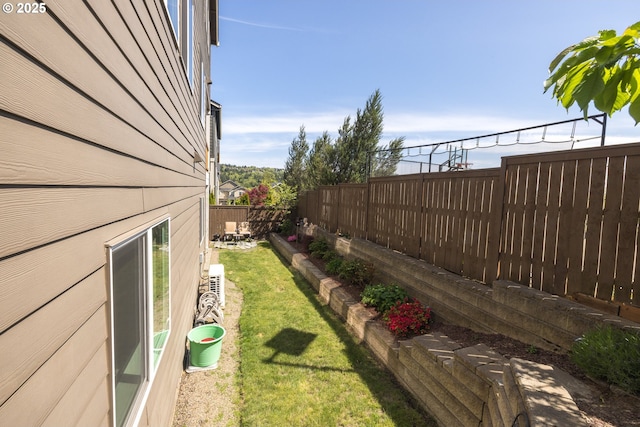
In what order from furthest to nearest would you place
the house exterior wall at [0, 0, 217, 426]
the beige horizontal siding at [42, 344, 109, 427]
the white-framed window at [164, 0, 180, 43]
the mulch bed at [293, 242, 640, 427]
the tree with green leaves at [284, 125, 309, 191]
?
the tree with green leaves at [284, 125, 309, 191] < the white-framed window at [164, 0, 180, 43] < the mulch bed at [293, 242, 640, 427] < the beige horizontal siding at [42, 344, 109, 427] < the house exterior wall at [0, 0, 217, 426]

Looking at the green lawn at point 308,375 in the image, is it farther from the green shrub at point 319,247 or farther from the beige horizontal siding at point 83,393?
the green shrub at point 319,247

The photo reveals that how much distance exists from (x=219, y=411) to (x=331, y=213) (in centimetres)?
770

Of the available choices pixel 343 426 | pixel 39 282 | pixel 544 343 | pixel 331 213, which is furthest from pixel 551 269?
pixel 331 213

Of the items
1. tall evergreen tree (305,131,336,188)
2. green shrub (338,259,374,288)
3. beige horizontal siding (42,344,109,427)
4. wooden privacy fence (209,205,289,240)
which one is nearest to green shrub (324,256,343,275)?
green shrub (338,259,374,288)

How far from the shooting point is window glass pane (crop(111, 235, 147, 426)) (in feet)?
5.26

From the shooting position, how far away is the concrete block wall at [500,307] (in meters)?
2.90

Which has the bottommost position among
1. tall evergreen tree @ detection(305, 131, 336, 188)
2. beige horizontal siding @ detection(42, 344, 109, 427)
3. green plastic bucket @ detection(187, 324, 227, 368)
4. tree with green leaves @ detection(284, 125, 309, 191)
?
green plastic bucket @ detection(187, 324, 227, 368)

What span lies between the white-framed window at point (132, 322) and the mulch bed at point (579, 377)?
8.53 ft

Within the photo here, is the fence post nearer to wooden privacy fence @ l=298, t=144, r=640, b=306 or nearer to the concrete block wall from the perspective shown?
wooden privacy fence @ l=298, t=144, r=640, b=306

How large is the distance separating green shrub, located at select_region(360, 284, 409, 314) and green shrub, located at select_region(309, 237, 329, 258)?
3.93 metres

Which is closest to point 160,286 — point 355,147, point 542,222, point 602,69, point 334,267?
point 602,69

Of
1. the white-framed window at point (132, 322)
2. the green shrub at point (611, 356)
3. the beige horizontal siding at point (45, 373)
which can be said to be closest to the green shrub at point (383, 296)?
the green shrub at point (611, 356)

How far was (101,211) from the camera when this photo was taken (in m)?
1.31

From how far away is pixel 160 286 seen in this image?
105 inches
